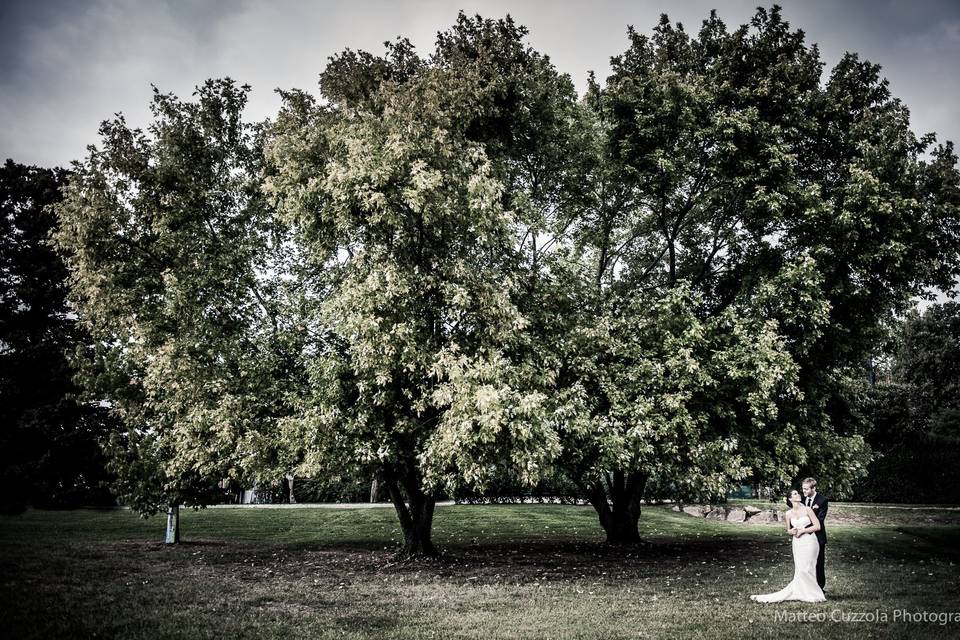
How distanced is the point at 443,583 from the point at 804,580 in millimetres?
6473

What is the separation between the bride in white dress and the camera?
938cm

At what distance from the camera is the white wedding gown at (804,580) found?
30.7 feet

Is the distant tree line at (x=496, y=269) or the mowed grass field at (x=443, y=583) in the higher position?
the distant tree line at (x=496, y=269)

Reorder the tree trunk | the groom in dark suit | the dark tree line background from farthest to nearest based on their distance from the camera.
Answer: the dark tree line background < the tree trunk < the groom in dark suit

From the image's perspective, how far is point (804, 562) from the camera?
31.2 feet

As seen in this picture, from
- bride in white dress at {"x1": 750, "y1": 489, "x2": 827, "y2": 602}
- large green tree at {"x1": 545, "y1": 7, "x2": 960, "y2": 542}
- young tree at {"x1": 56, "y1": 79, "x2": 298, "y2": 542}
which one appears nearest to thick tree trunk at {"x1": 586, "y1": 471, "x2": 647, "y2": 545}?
large green tree at {"x1": 545, "y1": 7, "x2": 960, "y2": 542}

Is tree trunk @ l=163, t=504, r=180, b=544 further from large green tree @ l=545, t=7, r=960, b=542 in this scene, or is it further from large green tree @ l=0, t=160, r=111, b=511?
large green tree @ l=545, t=7, r=960, b=542

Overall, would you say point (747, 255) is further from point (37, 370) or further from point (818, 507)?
point (37, 370)

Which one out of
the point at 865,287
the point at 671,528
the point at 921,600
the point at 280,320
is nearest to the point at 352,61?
the point at 280,320

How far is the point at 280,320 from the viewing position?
1456 cm

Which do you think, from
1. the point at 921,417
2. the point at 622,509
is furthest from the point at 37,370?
the point at 921,417

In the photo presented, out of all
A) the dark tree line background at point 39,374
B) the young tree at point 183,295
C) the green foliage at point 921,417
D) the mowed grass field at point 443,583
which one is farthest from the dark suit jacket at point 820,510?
the green foliage at point 921,417

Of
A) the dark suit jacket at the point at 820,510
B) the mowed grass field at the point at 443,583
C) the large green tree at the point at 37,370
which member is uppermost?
the large green tree at the point at 37,370

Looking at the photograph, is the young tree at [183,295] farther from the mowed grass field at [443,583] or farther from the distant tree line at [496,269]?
the mowed grass field at [443,583]
